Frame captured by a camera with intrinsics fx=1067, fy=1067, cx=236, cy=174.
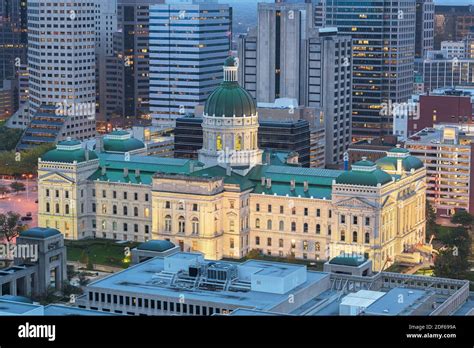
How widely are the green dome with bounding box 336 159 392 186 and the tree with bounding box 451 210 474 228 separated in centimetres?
1609

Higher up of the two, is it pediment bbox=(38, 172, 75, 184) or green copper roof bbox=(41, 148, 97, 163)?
green copper roof bbox=(41, 148, 97, 163)

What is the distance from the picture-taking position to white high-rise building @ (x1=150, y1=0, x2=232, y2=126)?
16388cm

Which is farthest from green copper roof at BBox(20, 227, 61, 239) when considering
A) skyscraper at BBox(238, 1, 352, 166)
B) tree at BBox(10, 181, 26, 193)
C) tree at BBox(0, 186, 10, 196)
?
skyscraper at BBox(238, 1, 352, 166)

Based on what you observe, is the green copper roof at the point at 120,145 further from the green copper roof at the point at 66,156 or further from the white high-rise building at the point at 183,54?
the white high-rise building at the point at 183,54

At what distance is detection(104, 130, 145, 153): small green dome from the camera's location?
11225 centimetres

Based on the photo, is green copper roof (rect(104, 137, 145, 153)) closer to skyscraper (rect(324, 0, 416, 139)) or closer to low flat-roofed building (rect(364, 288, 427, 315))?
low flat-roofed building (rect(364, 288, 427, 315))

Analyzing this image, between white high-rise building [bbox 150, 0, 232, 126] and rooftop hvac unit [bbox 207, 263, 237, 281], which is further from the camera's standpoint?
white high-rise building [bbox 150, 0, 232, 126]

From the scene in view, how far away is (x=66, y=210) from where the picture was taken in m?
103

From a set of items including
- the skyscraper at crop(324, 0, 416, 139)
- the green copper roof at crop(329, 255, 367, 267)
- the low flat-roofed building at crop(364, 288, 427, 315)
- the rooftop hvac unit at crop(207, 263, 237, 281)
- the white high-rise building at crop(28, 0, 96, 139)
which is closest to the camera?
the low flat-roofed building at crop(364, 288, 427, 315)

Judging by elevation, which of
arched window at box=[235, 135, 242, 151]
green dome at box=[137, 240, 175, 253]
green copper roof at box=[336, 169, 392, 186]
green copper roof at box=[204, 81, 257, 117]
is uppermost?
green copper roof at box=[204, 81, 257, 117]

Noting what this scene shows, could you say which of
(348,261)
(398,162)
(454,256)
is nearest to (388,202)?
(398,162)

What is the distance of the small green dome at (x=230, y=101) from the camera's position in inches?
3937

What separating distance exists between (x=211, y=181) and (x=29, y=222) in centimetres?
2380

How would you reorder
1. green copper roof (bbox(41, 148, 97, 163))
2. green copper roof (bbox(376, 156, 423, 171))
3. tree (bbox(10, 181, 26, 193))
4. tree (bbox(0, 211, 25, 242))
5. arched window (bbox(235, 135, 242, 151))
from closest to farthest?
tree (bbox(0, 211, 25, 242)), green copper roof (bbox(376, 156, 423, 171)), arched window (bbox(235, 135, 242, 151)), green copper roof (bbox(41, 148, 97, 163)), tree (bbox(10, 181, 26, 193))
